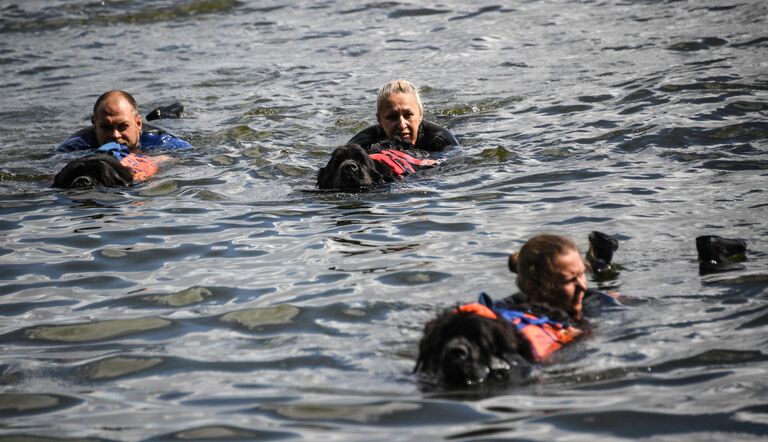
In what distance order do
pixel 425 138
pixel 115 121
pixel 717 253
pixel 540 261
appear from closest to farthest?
pixel 540 261 < pixel 717 253 < pixel 425 138 < pixel 115 121

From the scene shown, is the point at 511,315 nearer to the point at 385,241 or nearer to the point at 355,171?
the point at 385,241

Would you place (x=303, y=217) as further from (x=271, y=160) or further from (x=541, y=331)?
(x=541, y=331)

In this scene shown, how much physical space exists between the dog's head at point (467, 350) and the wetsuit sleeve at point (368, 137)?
5.97 metres

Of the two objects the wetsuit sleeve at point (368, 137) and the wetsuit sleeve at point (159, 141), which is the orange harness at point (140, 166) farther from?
the wetsuit sleeve at point (368, 137)

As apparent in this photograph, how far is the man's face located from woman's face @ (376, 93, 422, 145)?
2775 millimetres

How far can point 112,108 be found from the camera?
11297mm

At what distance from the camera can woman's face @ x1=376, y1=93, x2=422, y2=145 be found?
10891 mm

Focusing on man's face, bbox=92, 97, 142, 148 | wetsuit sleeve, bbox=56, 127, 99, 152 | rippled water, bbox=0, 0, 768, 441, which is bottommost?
rippled water, bbox=0, 0, 768, 441

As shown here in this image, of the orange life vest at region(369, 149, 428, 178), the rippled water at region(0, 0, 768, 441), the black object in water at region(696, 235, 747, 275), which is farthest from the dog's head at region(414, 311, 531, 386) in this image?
the orange life vest at region(369, 149, 428, 178)

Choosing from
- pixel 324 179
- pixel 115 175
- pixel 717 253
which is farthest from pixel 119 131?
pixel 717 253

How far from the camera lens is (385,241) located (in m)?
7.82

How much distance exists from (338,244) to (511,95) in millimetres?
6136

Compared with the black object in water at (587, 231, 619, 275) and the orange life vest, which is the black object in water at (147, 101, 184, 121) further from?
the black object in water at (587, 231, 619, 275)

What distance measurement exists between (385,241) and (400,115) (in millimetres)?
3333
